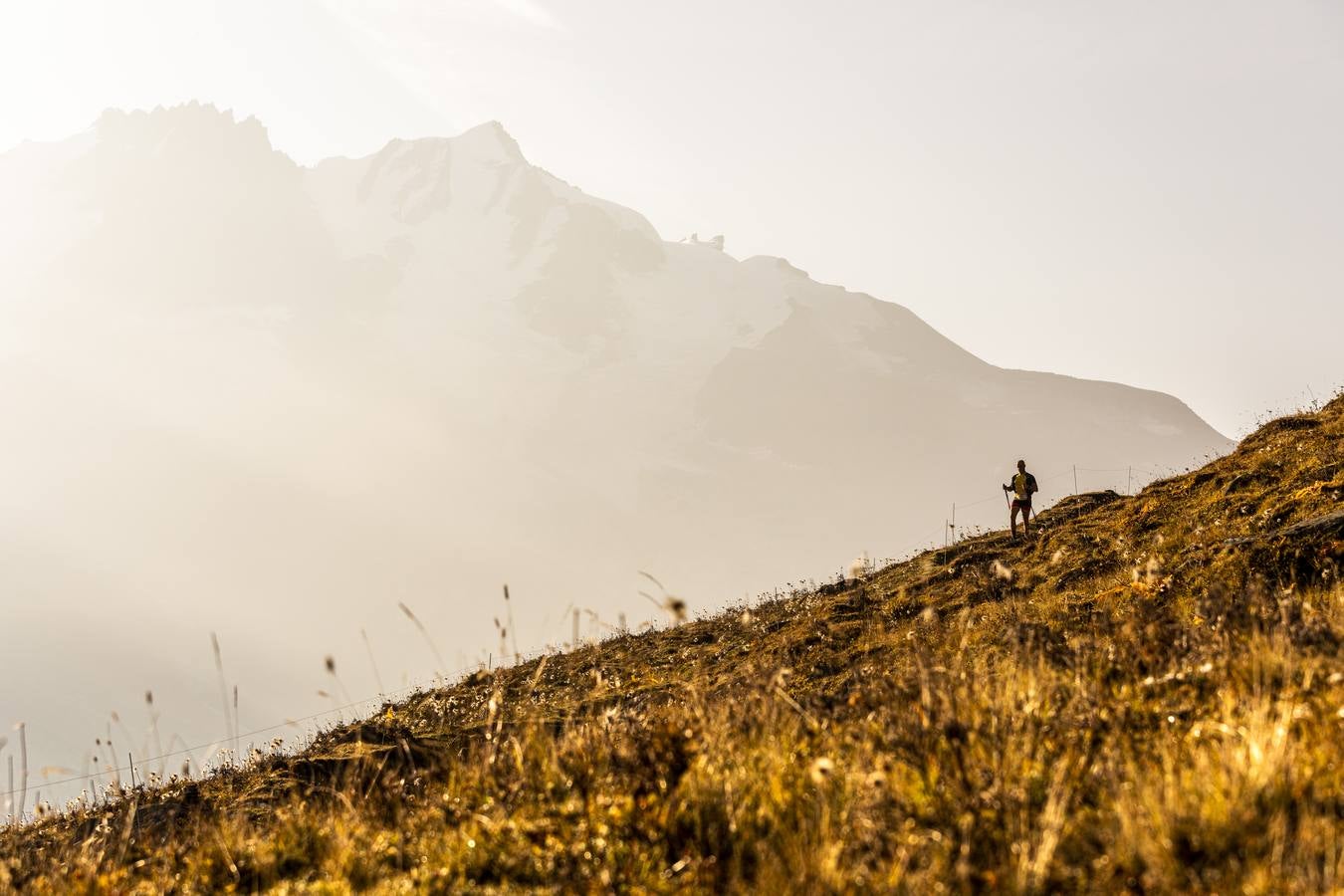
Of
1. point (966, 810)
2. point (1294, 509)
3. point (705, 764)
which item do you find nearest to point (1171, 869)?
point (966, 810)

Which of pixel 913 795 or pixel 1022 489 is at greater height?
pixel 1022 489

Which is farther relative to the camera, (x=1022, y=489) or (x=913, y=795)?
(x=1022, y=489)

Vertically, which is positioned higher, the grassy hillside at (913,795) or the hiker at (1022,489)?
the hiker at (1022,489)

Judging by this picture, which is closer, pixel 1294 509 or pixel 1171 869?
A: pixel 1171 869

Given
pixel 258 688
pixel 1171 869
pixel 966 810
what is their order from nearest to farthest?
pixel 1171 869, pixel 966 810, pixel 258 688

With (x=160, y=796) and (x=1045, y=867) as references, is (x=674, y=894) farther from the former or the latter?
(x=160, y=796)

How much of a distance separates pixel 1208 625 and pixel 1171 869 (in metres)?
4.21

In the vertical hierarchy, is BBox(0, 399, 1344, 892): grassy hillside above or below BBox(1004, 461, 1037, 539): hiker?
below

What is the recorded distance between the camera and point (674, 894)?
308 cm

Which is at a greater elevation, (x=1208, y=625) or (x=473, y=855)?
(x=1208, y=625)

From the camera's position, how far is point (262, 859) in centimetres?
430

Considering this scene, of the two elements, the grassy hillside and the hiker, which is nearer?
the grassy hillside

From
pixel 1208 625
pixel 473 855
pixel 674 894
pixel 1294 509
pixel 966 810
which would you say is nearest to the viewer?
pixel 674 894

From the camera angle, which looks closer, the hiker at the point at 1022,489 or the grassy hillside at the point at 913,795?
the grassy hillside at the point at 913,795
